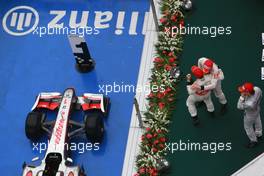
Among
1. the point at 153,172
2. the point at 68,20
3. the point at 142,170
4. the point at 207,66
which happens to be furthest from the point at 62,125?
the point at 68,20

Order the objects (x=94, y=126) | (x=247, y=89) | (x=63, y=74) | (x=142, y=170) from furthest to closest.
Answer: (x=63, y=74)
(x=94, y=126)
(x=142, y=170)
(x=247, y=89)

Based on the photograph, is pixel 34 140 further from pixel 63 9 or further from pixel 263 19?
pixel 263 19

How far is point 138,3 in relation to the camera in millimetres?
14109

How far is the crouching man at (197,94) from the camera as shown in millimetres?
10961

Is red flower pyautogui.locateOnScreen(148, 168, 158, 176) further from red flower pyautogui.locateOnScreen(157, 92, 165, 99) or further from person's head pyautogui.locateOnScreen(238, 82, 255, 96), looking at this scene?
person's head pyautogui.locateOnScreen(238, 82, 255, 96)

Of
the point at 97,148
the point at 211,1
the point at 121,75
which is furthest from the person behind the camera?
the point at 211,1

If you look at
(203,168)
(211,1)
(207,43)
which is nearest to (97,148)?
(203,168)

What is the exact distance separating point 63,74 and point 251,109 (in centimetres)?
454

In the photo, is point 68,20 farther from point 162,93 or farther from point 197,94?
point 197,94

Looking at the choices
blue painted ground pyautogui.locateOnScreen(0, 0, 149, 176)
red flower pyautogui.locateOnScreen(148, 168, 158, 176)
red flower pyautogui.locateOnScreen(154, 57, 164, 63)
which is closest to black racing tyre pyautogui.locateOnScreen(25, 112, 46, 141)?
blue painted ground pyautogui.locateOnScreen(0, 0, 149, 176)

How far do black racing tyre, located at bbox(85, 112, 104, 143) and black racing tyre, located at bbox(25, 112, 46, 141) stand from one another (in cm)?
95

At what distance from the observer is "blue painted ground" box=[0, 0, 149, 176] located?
11.9m

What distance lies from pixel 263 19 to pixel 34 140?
567 cm

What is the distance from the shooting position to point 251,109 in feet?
34.3
